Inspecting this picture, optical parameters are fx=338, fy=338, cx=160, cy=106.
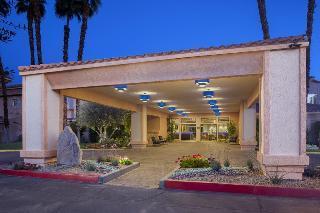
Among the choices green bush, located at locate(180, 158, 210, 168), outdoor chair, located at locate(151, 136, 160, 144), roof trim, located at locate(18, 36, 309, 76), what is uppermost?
roof trim, located at locate(18, 36, 309, 76)

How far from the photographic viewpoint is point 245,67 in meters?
10.5

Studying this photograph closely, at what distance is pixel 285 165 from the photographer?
962 centimetres

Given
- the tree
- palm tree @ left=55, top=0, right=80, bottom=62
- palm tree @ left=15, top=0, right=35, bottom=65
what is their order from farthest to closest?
1. palm tree @ left=15, top=0, right=35, bottom=65
2. palm tree @ left=55, top=0, right=80, bottom=62
3. the tree

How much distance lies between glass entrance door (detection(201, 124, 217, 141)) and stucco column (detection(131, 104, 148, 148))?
Result: 14.6 metres

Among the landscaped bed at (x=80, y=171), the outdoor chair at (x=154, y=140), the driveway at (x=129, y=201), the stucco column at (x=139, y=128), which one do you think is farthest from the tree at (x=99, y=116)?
the driveway at (x=129, y=201)

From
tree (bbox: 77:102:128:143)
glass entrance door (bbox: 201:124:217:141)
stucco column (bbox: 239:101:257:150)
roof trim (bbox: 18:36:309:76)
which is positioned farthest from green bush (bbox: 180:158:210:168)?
glass entrance door (bbox: 201:124:217:141)

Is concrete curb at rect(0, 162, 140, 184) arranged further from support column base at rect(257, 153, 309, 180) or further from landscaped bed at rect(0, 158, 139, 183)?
support column base at rect(257, 153, 309, 180)

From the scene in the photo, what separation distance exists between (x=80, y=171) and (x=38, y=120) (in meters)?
3.05

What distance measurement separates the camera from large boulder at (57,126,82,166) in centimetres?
1259

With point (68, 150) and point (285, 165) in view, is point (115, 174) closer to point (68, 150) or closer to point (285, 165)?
point (68, 150)

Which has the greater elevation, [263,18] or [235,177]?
[263,18]

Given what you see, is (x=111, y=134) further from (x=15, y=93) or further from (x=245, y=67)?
(x=245, y=67)

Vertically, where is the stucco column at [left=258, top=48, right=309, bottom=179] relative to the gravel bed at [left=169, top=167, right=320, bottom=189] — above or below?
above

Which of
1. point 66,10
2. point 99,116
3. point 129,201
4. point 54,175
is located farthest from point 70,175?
point 66,10
